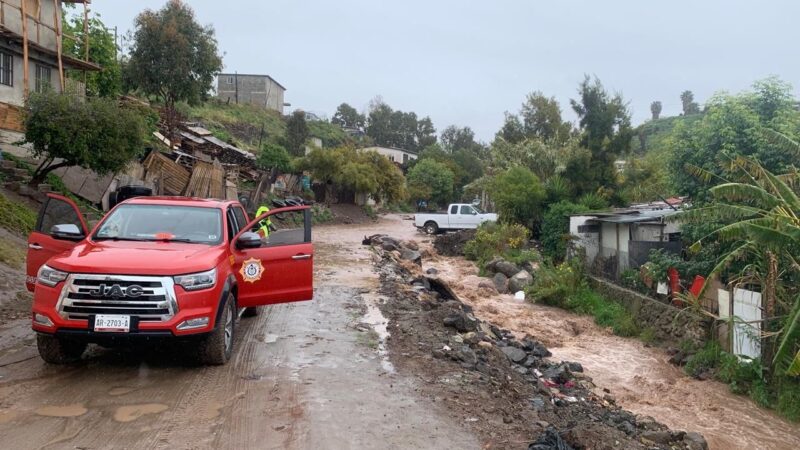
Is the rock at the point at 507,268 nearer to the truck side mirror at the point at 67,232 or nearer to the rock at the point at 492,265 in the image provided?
the rock at the point at 492,265

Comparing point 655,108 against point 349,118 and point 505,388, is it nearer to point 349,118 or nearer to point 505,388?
point 349,118

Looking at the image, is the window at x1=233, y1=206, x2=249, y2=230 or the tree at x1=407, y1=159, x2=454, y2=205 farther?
the tree at x1=407, y1=159, x2=454, y2=205

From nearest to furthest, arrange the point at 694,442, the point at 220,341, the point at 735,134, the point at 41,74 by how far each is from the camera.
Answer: the point at 220,341, the point at 694,442, the point at 735,134, the point at 41,74

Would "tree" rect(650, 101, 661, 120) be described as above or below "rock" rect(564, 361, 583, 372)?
above

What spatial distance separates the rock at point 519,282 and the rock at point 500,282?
6.8 inches

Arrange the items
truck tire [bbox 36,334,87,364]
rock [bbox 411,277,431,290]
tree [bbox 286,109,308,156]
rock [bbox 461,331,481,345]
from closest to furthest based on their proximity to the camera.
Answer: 1. truck tire [bbox 36,334,87,364]
2. rock [bbox 461,331,481,345]
3. rock [bbox 411,277,431,290]
4. tree [bbox 286,109,308,156]

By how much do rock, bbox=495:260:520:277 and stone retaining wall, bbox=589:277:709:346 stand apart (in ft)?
15.2

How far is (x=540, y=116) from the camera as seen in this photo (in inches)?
1748

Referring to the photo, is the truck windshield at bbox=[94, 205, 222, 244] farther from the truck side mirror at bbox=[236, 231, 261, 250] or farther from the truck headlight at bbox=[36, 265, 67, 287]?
the truck headlight at bbox=[36, 265, 67, 287]

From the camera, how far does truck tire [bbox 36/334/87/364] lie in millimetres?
6180

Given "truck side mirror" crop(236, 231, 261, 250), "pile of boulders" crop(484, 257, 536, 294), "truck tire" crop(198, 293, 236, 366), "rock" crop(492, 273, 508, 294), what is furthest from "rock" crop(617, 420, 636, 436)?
"rock" crop(492, 273, 508, 294)

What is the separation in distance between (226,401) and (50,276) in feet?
6.98

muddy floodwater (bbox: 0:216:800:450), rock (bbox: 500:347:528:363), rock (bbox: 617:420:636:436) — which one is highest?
muddy floodwater (bbox: 0:216:800:450)

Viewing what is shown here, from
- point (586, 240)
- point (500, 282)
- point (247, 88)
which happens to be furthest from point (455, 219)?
point (247, 88)
